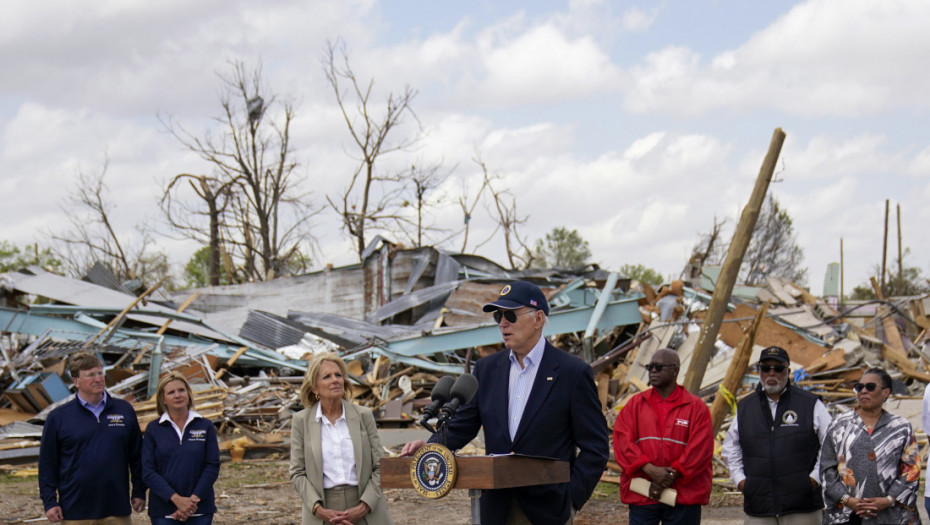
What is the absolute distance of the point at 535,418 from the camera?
4.54 m

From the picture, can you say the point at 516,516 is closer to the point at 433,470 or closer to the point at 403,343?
the point at 433,470

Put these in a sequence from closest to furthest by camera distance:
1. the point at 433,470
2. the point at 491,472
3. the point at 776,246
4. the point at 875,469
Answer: the point at 491,472 → the point at 433,470 → the point at 875,469 → the point at 776,246

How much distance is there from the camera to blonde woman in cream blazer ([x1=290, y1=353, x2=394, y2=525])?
5.85 metres

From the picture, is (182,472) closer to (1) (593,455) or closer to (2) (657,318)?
(1) (593,455)

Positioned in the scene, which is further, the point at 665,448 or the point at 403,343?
the point at 403,343

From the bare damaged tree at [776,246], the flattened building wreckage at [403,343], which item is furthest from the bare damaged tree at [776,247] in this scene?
the flattened building wreckage at [403,343]

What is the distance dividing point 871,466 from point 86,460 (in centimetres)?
532

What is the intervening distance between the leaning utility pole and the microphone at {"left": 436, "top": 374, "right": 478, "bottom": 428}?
822 centimetres

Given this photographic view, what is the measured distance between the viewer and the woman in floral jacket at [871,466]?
6348mm

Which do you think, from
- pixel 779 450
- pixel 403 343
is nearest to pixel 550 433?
pixel 779 450

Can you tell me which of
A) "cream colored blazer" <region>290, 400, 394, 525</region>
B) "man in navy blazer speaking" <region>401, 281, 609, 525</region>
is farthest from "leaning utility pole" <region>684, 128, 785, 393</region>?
"man in navy blazer speaking" <region>401, 281, 609, 525</region>

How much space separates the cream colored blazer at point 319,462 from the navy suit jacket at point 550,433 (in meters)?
1.44

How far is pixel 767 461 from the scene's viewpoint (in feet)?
22.2

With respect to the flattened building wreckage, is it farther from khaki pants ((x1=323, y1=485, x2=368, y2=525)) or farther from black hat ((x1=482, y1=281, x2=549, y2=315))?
black hat ((x1=482, y1=281, x2=549, y2=315))
